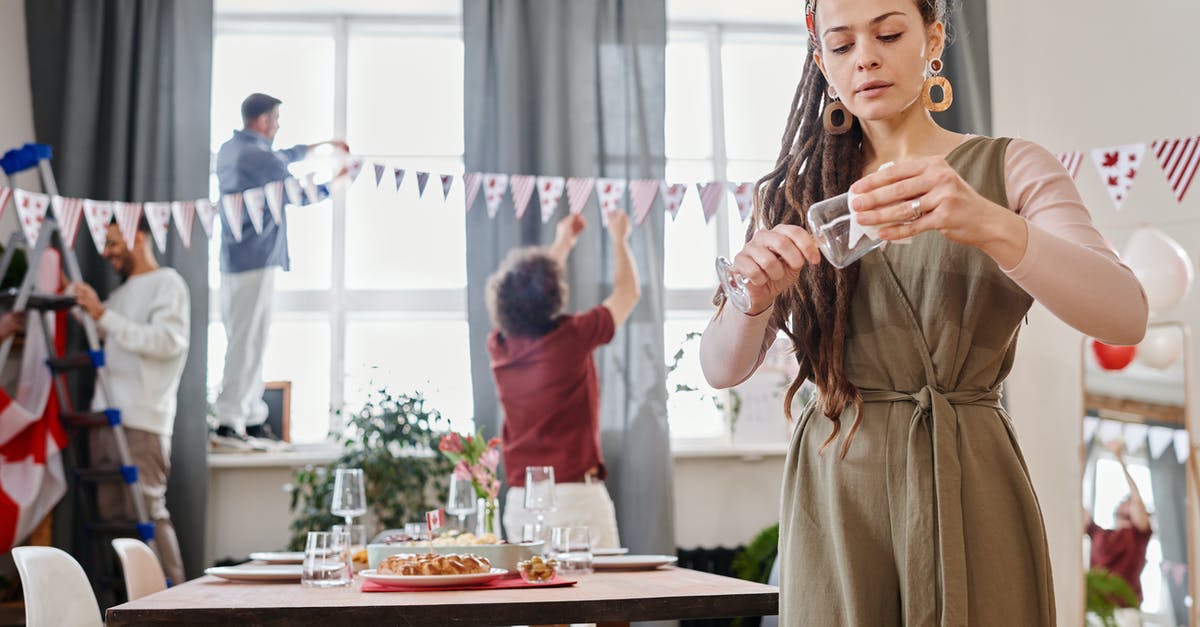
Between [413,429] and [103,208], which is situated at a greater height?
[103,208]

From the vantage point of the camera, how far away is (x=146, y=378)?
443 centimetres

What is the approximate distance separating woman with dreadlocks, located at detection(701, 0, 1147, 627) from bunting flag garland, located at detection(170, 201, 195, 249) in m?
3.78

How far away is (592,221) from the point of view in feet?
16.4

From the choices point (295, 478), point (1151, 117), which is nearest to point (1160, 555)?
point (1151, 117)

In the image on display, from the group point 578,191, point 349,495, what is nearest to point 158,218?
point 578,191

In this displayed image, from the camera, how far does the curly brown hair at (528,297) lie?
13.1ft

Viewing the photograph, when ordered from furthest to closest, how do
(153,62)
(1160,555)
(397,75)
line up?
(397,75) < (153,62) < (1160,555)

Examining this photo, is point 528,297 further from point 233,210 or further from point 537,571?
point 537,571

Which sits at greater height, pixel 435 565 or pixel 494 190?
pixel 494 190

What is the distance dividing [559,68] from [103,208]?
2071 millimetres

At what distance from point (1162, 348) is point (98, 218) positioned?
430 cm

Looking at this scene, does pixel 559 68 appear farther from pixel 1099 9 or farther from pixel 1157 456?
pixel 1157 456

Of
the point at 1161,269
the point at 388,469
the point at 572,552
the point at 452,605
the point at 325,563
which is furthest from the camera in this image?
the point at 388,469

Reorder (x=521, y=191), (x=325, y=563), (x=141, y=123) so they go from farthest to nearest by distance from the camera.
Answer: (x=141, y=123), (x=521, y=191), (x=325, y=563)
